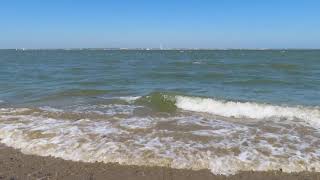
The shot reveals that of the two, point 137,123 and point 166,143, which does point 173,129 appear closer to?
point 137,123

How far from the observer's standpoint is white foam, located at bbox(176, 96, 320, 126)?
44.3 ft

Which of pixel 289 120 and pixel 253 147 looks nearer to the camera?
pixel 253 147

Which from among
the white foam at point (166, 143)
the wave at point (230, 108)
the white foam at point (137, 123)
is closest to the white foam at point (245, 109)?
the wave at point (230, 108)

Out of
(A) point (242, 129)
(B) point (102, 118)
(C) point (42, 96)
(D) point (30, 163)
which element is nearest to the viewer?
(D) point (30, 163)

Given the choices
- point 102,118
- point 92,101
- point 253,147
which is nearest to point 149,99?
point 92,101

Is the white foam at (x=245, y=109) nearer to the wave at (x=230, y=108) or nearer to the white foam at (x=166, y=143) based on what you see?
the wave at (x=230, y=108)

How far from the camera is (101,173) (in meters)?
7.73

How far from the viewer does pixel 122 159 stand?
27.9 ft

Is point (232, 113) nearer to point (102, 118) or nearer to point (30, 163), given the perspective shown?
point (102, 118)

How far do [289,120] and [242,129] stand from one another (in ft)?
7.15

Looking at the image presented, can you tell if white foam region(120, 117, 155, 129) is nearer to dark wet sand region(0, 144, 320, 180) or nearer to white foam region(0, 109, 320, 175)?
white foam region(0, 109, 320, 175)

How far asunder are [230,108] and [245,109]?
0.54 meters

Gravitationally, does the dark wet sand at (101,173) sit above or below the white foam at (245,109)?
above

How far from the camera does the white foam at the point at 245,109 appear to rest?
13492 mm
